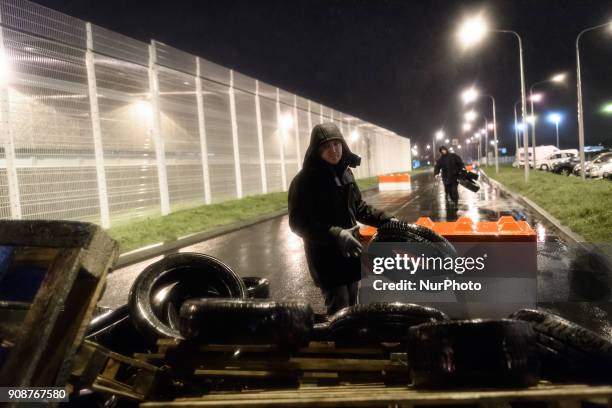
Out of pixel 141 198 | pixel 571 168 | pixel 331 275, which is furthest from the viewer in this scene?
pixel 571 168

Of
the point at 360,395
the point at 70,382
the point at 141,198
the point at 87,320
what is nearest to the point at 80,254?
the point at 87,320

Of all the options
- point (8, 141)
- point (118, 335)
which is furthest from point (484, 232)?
point (8, 141)

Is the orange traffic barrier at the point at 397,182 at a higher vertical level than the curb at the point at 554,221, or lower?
higher

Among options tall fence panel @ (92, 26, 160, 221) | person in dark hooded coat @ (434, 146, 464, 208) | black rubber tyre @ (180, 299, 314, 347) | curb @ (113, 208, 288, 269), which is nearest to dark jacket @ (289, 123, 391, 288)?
black rubber tyre @ (180, 299, 314, 347)

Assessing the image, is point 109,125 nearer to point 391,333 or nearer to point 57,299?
point 391,333

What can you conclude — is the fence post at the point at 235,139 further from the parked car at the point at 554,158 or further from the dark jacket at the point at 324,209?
the parked car at the point at 554,158

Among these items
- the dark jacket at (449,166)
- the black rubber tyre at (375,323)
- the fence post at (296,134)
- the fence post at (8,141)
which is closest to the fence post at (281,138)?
the fence post at (296,134)

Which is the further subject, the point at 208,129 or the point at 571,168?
the point at 571,168

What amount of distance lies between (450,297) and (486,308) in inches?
17.0

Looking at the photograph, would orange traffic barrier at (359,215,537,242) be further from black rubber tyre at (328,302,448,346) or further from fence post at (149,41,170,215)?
fence post at (149,41,170,215)

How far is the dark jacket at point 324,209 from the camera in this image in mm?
3947

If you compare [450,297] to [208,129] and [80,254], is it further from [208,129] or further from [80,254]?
[208,129]

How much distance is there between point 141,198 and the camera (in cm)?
1738

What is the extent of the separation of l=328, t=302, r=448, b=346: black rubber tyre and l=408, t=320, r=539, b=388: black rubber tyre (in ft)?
2.25
